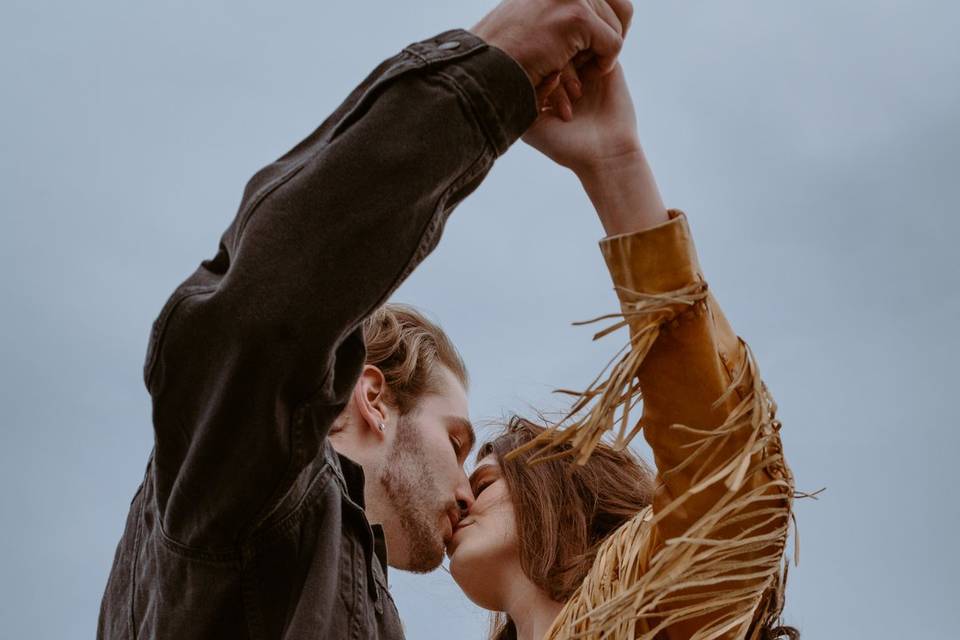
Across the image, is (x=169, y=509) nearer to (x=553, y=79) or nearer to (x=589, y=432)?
(x=589, y=432)

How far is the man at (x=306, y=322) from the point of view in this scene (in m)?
1.02

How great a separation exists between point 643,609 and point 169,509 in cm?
55

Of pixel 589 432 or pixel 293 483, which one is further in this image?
pixel 589 432

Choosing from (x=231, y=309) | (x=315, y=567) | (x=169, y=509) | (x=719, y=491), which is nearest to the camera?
(x=231, y=309)

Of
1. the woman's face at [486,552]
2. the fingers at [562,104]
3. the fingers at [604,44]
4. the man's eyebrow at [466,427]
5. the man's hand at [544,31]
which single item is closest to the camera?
the man's hand at [544,31]

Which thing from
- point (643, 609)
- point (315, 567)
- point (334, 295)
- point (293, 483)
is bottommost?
point (643, 609)

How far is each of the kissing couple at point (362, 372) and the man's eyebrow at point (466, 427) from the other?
12.7 inches

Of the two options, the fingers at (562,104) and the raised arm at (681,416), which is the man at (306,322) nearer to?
the fingers at (562,104)

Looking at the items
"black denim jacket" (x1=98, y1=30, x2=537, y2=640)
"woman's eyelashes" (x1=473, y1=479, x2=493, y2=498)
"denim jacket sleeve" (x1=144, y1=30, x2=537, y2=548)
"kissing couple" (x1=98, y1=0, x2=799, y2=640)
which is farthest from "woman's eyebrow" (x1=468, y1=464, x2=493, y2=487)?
"denim jacket sleeve" (x1=144, y1=30, x2=537, y2=548)

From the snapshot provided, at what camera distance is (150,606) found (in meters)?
1.29

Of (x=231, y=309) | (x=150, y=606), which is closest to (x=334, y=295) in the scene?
(x=231, y=309)

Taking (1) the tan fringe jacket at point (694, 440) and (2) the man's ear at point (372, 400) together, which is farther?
(2) the man's ear at point (372, 400)

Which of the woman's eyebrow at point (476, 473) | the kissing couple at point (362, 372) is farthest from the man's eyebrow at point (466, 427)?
the kissing couple at point (362, 372)

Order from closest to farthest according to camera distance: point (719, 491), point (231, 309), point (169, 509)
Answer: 1. point (231, 309)
2. point (169, 509)
3. point (719, 491)
